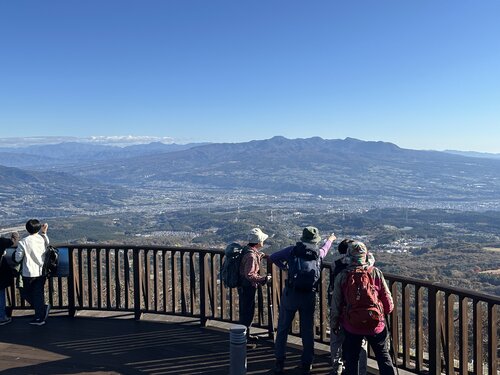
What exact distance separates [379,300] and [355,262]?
406 millimetres

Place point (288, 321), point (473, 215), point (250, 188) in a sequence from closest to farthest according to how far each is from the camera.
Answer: point (288, 321) → point (473, 215) → point (250, 188)

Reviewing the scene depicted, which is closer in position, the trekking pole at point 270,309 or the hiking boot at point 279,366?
the hiking boot at point 279,366

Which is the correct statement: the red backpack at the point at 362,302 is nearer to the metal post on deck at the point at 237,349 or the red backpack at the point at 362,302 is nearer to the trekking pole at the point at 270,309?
the metal post on deck at the point at 237,349

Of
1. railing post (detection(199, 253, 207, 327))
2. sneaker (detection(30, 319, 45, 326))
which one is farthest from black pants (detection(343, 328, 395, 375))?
sneaker (detection(30, 319, 45, 326))

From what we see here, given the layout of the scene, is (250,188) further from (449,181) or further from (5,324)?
(5,324)

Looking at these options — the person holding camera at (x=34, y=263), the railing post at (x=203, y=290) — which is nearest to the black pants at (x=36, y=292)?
the person holding camera at (x=34, y=263)

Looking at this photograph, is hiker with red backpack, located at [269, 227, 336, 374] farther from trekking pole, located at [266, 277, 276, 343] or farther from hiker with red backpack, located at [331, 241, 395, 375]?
trekking pole, located at [266, 277, 276, 343]

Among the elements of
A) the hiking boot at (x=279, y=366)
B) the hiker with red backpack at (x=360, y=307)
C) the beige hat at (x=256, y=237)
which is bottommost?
the hiking boot at (x=279, y=366)

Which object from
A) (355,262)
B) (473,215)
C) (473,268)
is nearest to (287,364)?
(355,262)

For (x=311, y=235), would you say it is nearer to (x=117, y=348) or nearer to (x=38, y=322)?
(x=117, y=348)

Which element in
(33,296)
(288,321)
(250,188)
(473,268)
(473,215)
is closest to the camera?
(288,321)

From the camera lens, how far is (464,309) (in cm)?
462

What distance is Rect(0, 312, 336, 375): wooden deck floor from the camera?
5.42 metres

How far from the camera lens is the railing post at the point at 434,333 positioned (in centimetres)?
492
